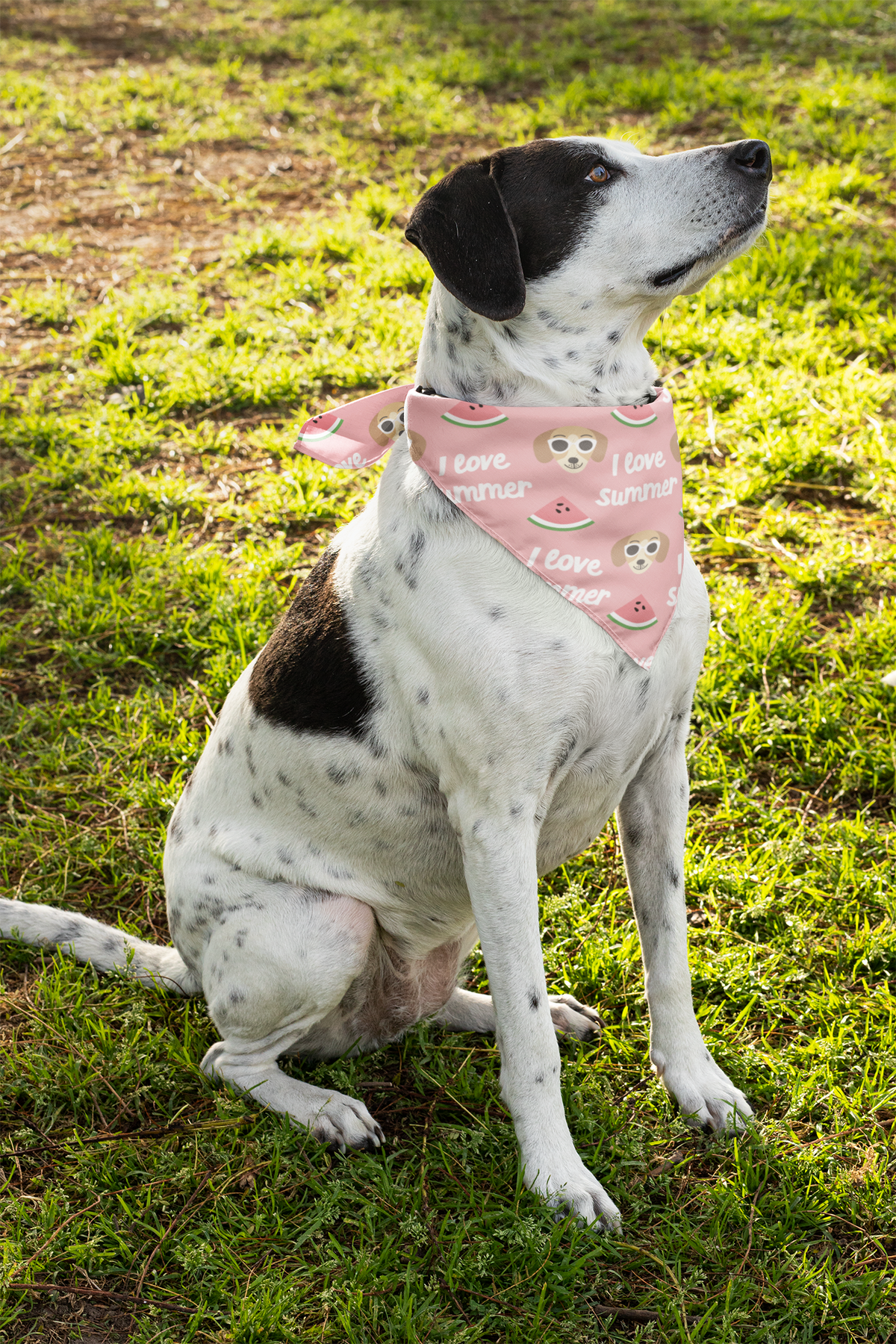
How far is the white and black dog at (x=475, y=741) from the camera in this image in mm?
2426

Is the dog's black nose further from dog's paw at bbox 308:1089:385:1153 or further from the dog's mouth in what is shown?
dog's paw at bbox 308:1089:385:1153

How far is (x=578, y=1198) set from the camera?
2492mm

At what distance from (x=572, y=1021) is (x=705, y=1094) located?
40 cm

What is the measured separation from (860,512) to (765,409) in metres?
0.75

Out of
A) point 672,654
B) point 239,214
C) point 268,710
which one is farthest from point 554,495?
point 239,214

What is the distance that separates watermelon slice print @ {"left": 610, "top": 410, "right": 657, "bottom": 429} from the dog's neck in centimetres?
5

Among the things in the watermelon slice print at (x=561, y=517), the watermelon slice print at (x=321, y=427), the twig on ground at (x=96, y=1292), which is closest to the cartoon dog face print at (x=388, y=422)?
the watermelon slice print at (x=321, y=427)

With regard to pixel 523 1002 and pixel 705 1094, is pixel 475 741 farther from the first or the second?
pixel 705 1094

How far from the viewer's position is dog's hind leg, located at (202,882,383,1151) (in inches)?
108

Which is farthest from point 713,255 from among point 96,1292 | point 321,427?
point 96,1292

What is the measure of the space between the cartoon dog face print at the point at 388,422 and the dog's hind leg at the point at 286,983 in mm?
1195

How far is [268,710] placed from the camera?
282 cm

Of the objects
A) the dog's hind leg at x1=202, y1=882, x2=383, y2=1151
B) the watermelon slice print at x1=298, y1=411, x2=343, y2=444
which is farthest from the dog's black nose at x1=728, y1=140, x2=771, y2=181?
the dog's hind leg at x1=202, y1=882, x2=383, y2=1151

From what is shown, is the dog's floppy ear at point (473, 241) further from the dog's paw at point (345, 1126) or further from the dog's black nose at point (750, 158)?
the dog's paw at point (345, 1126)
